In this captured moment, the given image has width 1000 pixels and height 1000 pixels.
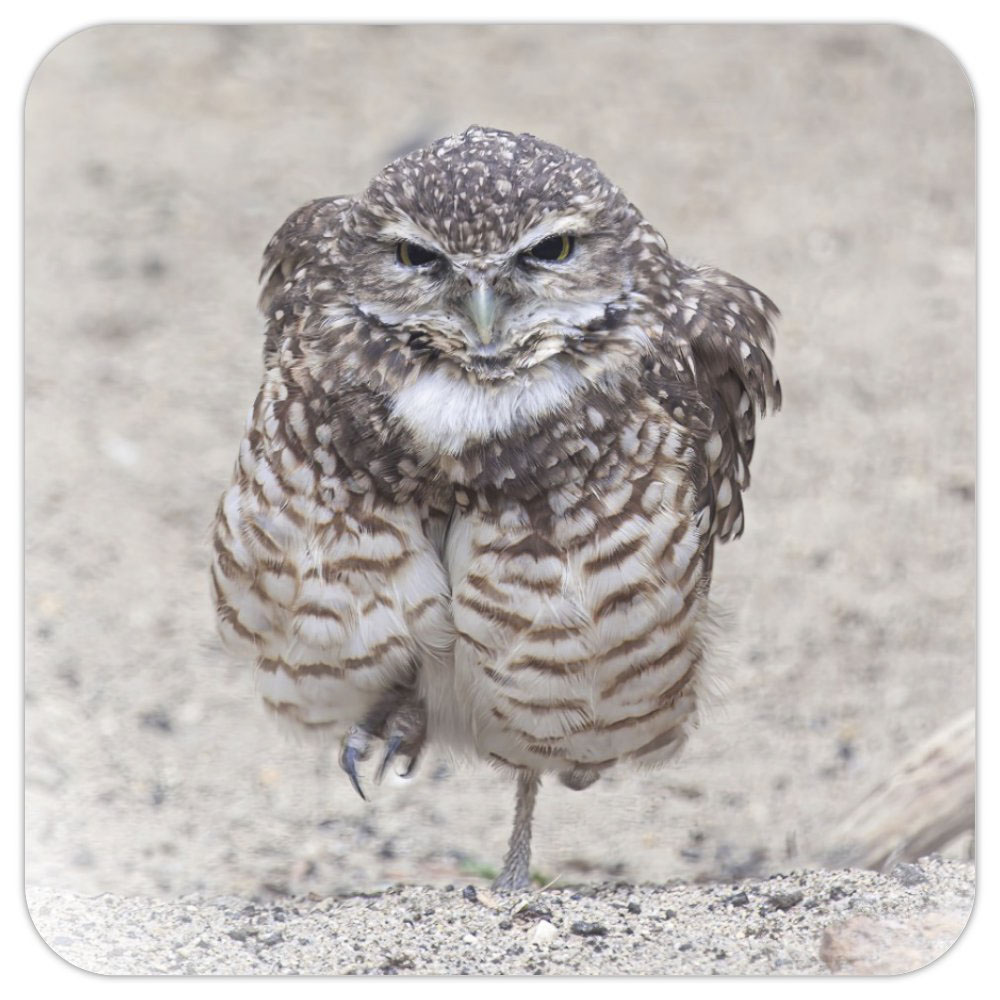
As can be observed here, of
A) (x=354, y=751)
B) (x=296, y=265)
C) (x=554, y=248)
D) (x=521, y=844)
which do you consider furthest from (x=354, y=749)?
(x=554, y=248)

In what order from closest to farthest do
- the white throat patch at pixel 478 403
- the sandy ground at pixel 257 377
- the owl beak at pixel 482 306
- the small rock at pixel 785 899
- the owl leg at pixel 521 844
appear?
the owl beak at pixel 482 306
the white throat patch at pixel 478 403
the small rock at pixel 785 899
the owl leg at pixel 521 844
the sandy ground at pixel 257 377

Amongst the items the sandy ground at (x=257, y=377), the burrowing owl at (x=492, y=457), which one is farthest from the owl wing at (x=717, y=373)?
the sandy ground at (x=257, y=377)

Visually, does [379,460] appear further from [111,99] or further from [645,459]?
[111,99]

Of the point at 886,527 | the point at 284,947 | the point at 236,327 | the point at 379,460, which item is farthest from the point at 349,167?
the point at 284,947

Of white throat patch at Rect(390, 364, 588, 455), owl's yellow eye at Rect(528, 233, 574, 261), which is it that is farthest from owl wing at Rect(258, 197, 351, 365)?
owl's yellow eye at Rect(528, 233, 574, 261)

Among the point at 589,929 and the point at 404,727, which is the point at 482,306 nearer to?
the point at 404,727

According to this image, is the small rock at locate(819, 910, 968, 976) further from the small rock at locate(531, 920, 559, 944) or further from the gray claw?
the gray claw

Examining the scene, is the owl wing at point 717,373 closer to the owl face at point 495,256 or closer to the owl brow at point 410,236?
the owl face at point 495,256

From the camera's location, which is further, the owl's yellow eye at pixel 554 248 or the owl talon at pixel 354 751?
the owl talon at pixel 354 751
